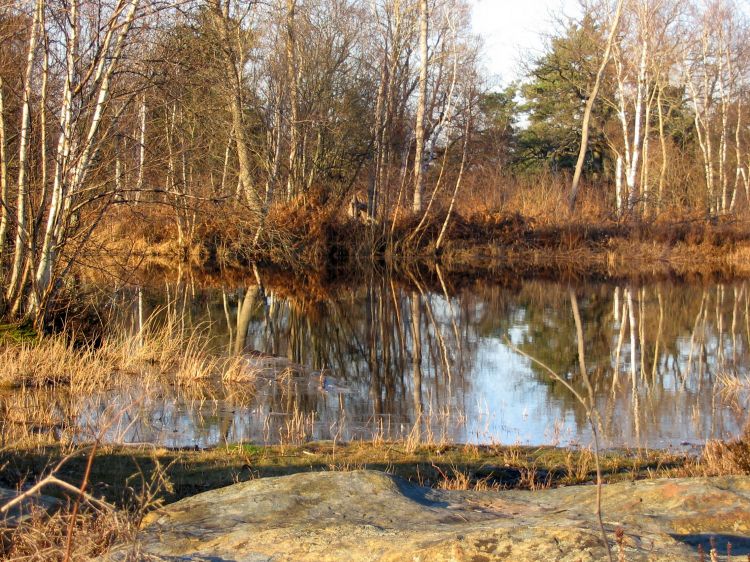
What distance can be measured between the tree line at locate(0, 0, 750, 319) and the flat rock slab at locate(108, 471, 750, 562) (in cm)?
803

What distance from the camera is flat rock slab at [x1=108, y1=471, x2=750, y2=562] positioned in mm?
3074

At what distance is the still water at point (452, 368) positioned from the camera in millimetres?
9727

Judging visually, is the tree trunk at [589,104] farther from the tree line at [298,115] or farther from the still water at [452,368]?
the still water at [452,368]

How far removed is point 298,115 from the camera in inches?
1172

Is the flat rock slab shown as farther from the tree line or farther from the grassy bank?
the grassy bank

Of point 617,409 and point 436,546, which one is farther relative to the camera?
point 617,409

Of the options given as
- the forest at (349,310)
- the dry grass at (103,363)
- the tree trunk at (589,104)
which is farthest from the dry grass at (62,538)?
the tree trunk at (589,104)

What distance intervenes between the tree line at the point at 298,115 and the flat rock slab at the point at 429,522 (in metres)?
8.03

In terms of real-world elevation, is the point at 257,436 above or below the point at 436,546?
below

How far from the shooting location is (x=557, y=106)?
49250 millimetres

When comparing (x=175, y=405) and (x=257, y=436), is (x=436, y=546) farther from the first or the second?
(x=175, y=405)

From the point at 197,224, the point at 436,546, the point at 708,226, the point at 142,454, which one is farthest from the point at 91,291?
the point at 708,226

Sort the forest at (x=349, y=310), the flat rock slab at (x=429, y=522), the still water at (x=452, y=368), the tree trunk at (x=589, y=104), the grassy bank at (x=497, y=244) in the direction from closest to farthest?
the flat rock slab at (x=429, y=522), the forest at (x=349, y=310), the still water at (x=452, y=368), the grassy bank at (x=497, y=244), the tree trunk at (x=589, y=104)

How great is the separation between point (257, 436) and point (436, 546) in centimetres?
624
